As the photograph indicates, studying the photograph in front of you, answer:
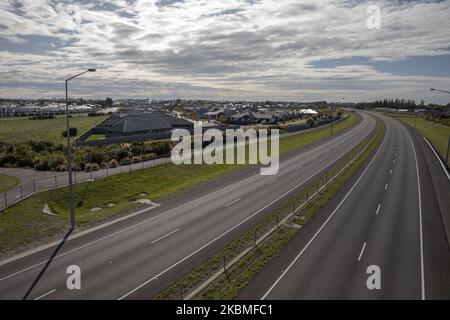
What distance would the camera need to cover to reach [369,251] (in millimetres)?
18844

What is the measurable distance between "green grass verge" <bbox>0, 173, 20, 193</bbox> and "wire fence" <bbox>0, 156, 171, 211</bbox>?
0.88 metres

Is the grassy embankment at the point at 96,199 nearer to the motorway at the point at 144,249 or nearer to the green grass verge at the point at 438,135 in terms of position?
the motorway at the point at 144,249

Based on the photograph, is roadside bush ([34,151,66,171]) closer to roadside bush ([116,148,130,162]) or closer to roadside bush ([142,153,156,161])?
roadside bush ([116,148,130,162])

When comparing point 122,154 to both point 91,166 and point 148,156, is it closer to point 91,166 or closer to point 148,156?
point 148,156

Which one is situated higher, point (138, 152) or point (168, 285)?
point (138, 152)

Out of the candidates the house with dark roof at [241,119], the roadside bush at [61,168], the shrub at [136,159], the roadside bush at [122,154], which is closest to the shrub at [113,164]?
the roadside bush at [122,154]

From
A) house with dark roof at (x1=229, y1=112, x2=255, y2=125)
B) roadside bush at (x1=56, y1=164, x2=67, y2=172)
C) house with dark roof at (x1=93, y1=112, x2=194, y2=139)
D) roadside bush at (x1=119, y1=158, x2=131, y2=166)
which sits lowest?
roadside bush at (x1=56, y1=164, x2=67, y2=172)

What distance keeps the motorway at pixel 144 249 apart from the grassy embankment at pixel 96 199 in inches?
95.4

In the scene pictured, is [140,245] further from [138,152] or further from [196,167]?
[138,152]

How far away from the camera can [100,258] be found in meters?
18.2

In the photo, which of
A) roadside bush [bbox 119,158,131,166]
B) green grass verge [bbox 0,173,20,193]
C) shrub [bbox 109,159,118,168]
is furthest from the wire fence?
green grass verge [bbox 0,173,20,193]

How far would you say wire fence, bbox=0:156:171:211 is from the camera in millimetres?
28989
